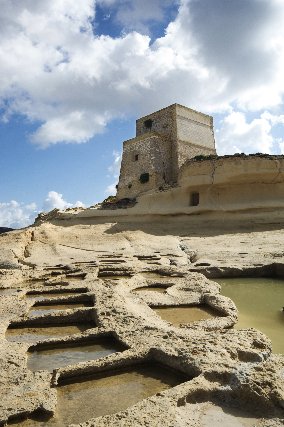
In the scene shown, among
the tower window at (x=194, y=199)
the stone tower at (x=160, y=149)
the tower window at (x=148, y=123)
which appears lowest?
the tower window at (x=194, y=199)

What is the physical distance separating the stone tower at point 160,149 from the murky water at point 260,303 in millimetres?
17442

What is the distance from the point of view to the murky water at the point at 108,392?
284 centimetres

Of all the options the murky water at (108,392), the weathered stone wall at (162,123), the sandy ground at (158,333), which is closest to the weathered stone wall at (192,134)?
the weathered stone wall at (162,123)

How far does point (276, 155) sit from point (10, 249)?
44.5 feet

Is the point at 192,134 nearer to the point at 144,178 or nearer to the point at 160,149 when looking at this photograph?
the point at 160,149

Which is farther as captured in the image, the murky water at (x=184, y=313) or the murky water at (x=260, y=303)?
the murky water at (x=184, y=313)

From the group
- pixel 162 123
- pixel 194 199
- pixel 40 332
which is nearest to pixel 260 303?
pixel 40 332

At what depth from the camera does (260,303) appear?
23.3ft

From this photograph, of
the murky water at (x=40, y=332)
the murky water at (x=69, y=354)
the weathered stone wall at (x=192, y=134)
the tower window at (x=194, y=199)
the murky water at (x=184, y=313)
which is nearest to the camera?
the murky water at (x=69, y=354)

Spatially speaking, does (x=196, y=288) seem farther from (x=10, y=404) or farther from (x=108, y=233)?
(x=108, y=233)

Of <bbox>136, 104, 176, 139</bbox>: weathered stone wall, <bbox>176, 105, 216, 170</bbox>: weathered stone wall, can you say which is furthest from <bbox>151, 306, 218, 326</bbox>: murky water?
<bbox>136, 104, 176, 139</bbox>: weathered stone wall

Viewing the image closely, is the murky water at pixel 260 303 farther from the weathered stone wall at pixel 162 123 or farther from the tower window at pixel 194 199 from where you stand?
the weathered stone wall at pixel 162 123

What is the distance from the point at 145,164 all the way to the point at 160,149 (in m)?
1.66

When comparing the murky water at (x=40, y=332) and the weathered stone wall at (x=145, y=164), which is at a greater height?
the weathered stone wall at (x=145, y=164)
